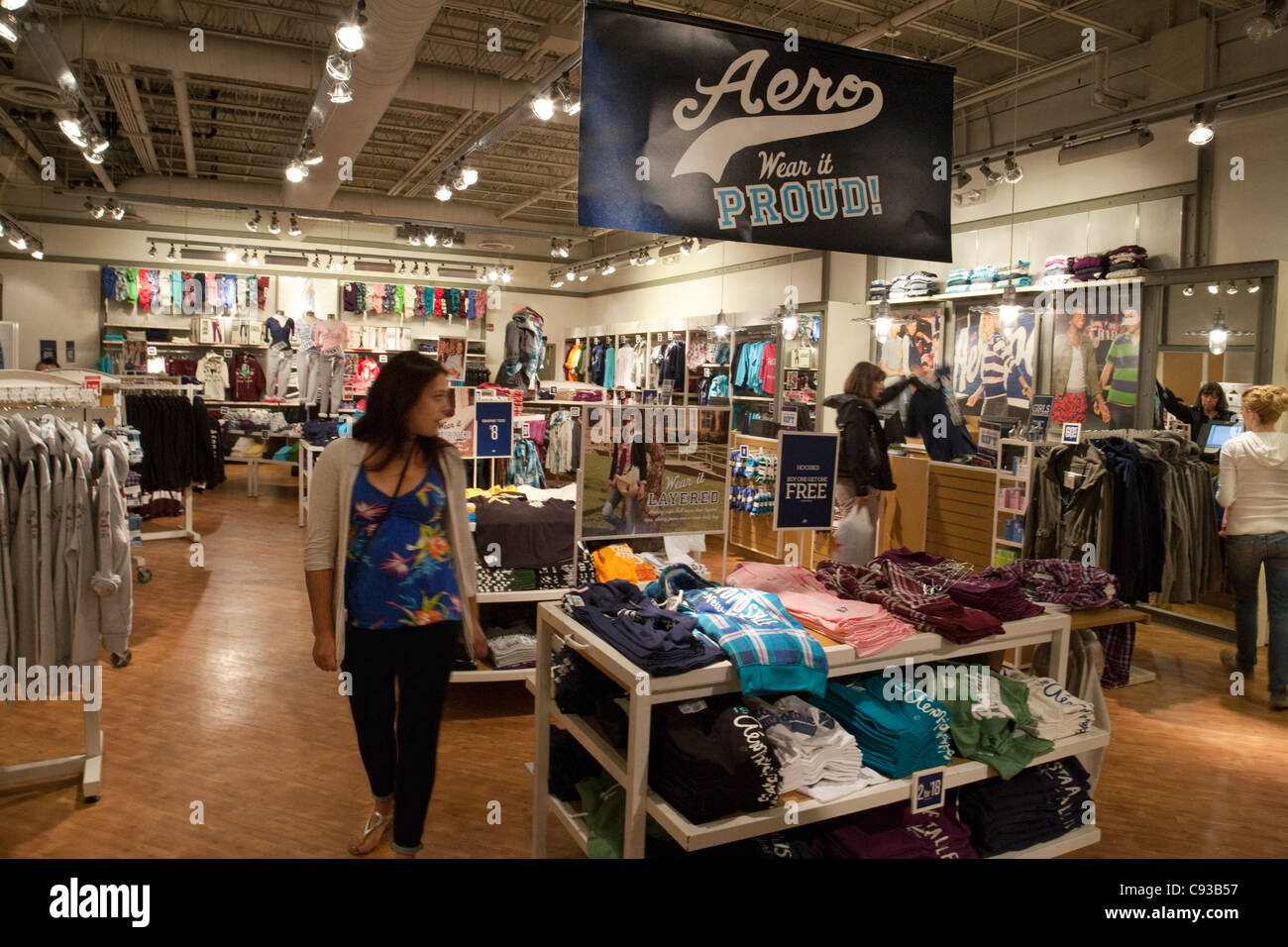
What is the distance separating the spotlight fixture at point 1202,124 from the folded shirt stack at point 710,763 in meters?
5.51

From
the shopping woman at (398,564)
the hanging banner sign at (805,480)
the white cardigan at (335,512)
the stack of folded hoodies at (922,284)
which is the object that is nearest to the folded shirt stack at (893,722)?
the shopping woman at (398,564)

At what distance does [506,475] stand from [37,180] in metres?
11.4

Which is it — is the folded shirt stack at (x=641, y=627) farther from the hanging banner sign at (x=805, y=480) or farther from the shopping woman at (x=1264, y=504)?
the shopping woman at (x=1264, y=504)

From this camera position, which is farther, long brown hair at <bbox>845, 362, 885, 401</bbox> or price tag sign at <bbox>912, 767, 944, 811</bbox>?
long brown hair at <bbox>845, 362, 885, 401</bbox>

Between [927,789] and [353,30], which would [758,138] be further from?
[353,30]

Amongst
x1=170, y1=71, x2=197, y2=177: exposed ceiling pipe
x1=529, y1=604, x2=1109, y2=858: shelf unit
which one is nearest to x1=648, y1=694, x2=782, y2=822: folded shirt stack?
x1=529, y1=604, x2=1109, y2=858: shelf unit

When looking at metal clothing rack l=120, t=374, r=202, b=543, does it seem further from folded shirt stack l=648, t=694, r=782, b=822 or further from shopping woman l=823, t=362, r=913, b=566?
folded shirt stack l=648, t=694, r=782, b=822

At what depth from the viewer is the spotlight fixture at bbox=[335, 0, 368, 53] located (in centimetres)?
486

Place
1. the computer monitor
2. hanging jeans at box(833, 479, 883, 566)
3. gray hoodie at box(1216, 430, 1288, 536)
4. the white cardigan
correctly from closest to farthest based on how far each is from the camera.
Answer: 1. the white cardigan
2. gray hoodie at box(1216, 430, 1288, 536)
3. hanging jeans at box(833, 479, 883, 566)
4. the computer monitor

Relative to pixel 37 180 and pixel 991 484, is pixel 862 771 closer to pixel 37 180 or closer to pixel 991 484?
pixel 991 484

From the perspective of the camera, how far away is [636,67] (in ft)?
9.03

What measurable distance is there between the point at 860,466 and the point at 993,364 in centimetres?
359

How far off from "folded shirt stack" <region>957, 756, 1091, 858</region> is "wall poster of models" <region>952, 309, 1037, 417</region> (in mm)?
5655

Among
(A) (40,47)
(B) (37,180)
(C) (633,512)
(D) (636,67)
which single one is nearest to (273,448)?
(B) (37,180)
